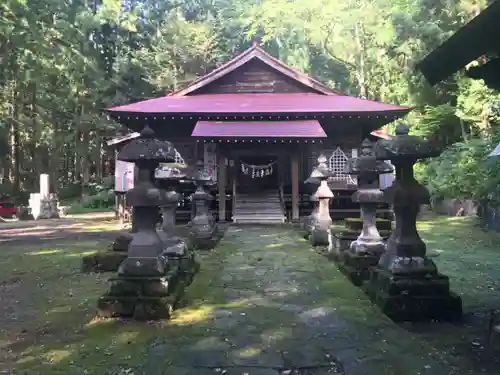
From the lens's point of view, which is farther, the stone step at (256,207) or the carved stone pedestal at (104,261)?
the stone step at (256,207)

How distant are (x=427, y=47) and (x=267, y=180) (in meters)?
8.61

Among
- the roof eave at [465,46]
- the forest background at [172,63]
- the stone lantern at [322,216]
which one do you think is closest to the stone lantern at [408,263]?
the roof eave at [465,46]

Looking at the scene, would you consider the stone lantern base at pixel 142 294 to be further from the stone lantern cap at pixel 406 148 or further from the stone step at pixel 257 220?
the stone step at pixel 257 220

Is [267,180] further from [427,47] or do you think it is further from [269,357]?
[269,357]

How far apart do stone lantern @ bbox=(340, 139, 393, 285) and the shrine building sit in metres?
8.14

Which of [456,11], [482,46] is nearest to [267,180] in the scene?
[456,11]

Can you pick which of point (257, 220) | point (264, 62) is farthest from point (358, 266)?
point (264, 62)

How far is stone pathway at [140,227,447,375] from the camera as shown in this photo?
11.9ft

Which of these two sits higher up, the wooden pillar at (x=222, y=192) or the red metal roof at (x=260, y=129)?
the red metal roof at (x=260, y=129)

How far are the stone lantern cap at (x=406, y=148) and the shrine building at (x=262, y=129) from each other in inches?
402

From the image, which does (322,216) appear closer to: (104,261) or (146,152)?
(104,261)

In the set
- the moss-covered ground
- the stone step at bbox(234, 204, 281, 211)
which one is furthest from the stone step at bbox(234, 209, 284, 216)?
the moss-covered ground

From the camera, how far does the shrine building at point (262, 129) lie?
16.4 meters

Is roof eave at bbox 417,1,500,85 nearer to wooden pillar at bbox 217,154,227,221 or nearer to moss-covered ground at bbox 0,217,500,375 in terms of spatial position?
moss-covered ground at bbox 0,217,500,375
